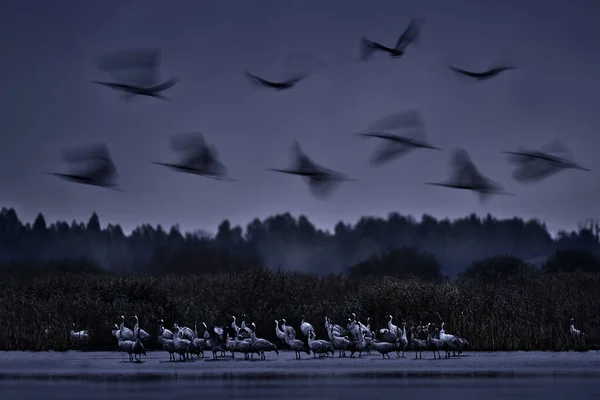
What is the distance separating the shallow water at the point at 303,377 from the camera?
16094 millimetres

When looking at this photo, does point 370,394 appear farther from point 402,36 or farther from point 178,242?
point 178,242

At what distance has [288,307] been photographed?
88.8 feet

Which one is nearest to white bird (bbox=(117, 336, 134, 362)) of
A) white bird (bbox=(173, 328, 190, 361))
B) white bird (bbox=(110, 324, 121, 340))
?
white bird (bbox=(173, 328, 190, 361))

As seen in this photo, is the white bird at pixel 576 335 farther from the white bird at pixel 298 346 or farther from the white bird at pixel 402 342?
the white bird at pixel 298 346

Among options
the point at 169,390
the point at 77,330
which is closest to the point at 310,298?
the point at 77,330

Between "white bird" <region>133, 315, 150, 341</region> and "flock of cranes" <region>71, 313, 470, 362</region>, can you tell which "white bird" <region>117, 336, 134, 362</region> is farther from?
"white bird" <region>133, 315, 150, 341</region>

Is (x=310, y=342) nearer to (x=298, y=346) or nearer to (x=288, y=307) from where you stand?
(x=298, y=346)

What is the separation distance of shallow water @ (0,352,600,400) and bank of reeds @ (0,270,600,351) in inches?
50.8

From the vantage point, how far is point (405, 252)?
58.5 m

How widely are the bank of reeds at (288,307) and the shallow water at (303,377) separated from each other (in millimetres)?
1289

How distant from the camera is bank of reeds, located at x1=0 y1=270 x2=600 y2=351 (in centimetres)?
2417

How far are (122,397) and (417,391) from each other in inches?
183

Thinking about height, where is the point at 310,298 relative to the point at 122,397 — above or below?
above

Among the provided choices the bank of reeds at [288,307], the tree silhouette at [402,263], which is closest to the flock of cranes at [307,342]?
the bank of reeds at [288,307]
